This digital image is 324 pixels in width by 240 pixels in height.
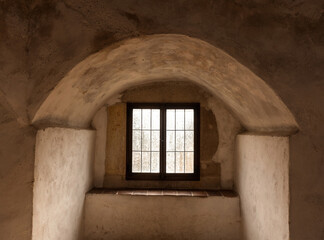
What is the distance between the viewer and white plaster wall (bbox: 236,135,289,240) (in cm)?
253

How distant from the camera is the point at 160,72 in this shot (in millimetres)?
4094

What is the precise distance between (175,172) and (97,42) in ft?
9.95

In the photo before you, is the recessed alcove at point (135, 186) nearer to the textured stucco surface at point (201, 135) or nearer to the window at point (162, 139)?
the textured stucco surface at point (201, 135)

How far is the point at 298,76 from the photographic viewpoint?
236cm

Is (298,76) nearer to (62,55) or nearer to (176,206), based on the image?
(62,55)

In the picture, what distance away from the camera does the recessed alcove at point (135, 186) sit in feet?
8.55

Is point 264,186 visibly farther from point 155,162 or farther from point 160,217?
point 155,162

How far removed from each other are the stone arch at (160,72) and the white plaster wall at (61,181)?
0.78 ft

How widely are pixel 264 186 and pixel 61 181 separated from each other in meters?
2.39

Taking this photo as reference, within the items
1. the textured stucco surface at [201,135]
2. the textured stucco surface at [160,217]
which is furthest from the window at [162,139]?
the textured stucco surface at [160,217]

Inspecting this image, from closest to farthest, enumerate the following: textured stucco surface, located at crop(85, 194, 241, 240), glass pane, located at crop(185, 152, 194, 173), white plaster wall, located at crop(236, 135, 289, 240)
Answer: white plaster wall, located at crop(236, 135, 289, 240), textured stucco surface, located at crop(85, 194, 241, 240), glass pane, located at crop(185, 152, 194, 173)

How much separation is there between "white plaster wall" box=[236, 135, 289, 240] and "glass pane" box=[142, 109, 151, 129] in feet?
5.32

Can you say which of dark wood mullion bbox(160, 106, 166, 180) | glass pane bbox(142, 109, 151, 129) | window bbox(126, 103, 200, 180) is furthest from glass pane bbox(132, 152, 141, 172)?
glass pane bbox(142, 109, 151, 129)

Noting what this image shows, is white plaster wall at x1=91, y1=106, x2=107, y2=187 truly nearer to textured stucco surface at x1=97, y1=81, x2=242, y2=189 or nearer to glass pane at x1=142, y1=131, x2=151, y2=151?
textured stucco surface at x1=97, y1=81, x2=242, y2=189
